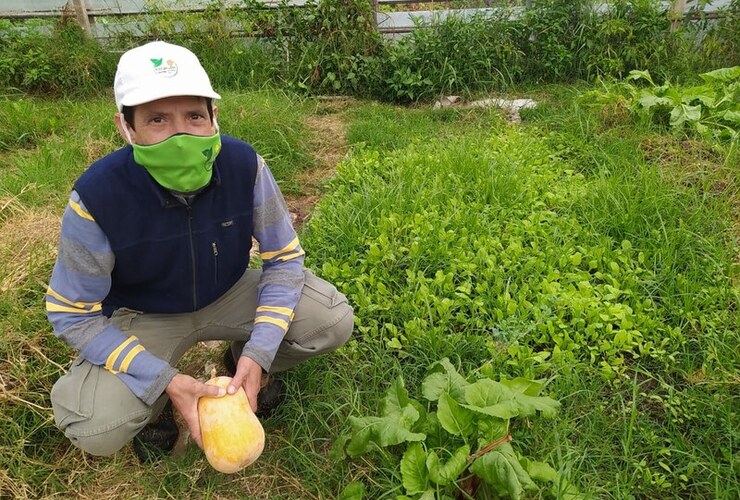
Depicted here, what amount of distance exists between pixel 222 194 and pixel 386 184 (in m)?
1.77

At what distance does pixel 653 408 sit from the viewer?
2.14m

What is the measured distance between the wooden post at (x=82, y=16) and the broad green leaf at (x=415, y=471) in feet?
21.7

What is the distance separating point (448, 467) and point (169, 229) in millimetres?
1163

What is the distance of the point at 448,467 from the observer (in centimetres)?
165

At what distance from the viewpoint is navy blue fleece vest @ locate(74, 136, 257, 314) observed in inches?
67.4

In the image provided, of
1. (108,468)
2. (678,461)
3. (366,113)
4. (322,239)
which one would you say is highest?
(366,113)

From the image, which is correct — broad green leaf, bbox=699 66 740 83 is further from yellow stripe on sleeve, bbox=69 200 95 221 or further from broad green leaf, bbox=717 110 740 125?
yellow stripe on sleeve, bbox=69 200 95 221

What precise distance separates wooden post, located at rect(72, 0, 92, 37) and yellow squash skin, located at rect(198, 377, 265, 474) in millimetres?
6197

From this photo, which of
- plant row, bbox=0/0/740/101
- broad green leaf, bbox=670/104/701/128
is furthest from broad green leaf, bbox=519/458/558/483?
plant row, bbox=0/0/740/101

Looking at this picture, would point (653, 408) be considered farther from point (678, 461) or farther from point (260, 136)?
point (260, 136)

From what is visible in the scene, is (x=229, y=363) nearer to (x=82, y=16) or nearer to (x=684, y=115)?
(x=684, y=115)

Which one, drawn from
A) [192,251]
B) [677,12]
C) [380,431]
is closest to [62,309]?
[192,251]

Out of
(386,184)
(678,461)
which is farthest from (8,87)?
(678,461)

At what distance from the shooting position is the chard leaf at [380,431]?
1733 millimetres
